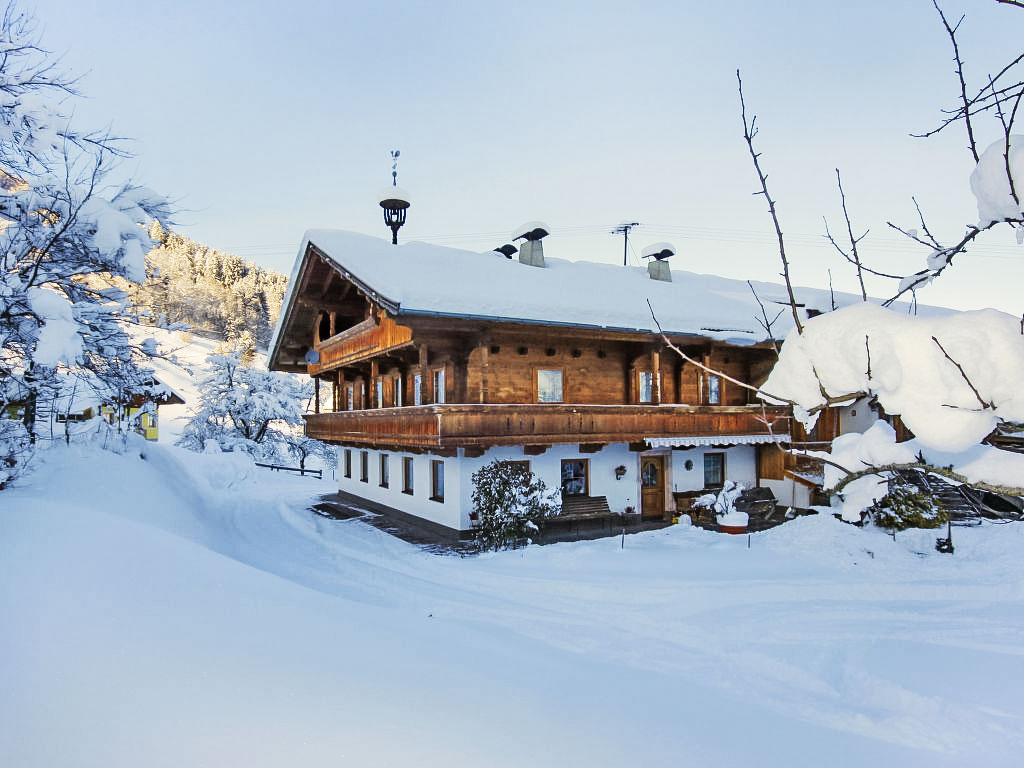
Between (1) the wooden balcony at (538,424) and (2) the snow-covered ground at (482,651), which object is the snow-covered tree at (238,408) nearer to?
(1) the wooden balcony at (538,424)

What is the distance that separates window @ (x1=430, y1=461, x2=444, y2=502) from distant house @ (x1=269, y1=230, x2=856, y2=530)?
1.6 inches

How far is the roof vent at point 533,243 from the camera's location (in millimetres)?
23969

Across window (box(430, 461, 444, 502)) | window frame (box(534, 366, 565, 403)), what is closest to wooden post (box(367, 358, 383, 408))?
window (box(430, 461, 444, 502))

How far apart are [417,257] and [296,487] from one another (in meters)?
14.4

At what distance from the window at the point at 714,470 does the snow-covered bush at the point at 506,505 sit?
21.7ft

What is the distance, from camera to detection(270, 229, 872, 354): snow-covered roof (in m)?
15.2

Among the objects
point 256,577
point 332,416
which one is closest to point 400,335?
point 332,416

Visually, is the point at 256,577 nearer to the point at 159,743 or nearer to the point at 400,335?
the point at 159,743

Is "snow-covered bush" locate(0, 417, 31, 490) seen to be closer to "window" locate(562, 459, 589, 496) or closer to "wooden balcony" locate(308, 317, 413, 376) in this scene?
"wooden balcony" locate(308, 317, 413, 376)

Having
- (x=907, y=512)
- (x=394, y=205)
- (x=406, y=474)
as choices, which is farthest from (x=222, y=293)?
(x=907, y=512)

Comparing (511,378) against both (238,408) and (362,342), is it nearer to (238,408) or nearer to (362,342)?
(362,342)

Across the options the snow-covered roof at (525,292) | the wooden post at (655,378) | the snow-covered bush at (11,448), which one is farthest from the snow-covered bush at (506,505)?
the snow-covered bush at (11,448)

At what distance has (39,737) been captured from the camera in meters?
3.70

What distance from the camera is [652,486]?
19516 mm
